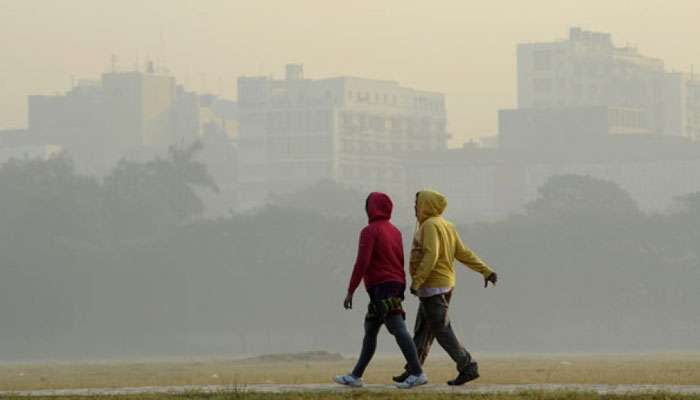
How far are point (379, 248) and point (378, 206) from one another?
446 millimetres

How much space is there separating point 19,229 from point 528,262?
3606 cm

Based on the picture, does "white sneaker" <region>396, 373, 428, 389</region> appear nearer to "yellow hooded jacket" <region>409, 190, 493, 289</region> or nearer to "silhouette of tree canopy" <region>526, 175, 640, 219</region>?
"yellow hooded jacket" <region>409, 190, 493, 289</region>

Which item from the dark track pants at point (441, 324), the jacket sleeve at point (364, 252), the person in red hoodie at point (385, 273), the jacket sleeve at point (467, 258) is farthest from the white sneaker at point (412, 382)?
the jacket sleeve at point (467, 258)

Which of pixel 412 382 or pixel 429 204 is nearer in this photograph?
pixel 412 382

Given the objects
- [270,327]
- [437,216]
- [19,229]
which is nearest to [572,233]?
[270,327]

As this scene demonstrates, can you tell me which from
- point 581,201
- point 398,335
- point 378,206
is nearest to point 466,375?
point 398,335

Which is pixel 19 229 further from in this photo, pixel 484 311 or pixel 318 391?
pixel 318 391

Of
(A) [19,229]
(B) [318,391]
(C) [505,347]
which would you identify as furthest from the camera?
(A) [19,229]

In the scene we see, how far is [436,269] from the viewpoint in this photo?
2023cm

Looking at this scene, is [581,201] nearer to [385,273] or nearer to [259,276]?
[259,276]

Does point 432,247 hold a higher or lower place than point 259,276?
higher

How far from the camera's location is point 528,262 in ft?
443

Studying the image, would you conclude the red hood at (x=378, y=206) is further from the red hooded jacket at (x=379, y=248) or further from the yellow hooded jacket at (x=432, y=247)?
the yellow hooded jacket at (x=432, y=247)

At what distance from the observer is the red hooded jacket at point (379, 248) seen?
65.7 ft
